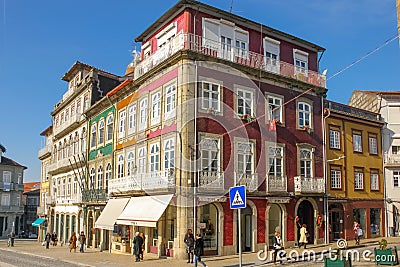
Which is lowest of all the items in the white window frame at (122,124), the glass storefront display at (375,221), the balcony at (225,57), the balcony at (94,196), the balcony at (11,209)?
the balcony at (11,209)

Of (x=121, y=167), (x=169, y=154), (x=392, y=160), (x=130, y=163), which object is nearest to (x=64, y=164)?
(x=121, y=167)

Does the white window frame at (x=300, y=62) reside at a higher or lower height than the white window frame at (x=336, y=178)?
higher

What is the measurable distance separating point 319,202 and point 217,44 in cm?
1179

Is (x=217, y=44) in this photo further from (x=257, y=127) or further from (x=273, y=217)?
(x=273, y=217)

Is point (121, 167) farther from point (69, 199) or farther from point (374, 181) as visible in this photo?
point (374, 181)

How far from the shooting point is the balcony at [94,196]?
30.3 metres

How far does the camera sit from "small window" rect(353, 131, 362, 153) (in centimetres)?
3162

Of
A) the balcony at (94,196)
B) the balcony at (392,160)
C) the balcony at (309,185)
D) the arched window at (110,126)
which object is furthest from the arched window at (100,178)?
the balcony at (392,160)

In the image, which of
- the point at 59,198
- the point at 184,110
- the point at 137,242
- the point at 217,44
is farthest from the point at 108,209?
the point at 59,198

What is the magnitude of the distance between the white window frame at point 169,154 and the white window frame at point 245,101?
13.7 ft

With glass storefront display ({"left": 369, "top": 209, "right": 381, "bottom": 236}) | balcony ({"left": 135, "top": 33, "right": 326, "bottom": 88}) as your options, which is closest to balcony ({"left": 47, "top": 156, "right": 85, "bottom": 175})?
balcony ({"left": 135, "top": 33, "right": 326, "bottom": 88})

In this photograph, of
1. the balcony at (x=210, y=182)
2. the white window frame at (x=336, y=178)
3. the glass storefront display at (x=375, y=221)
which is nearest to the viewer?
the balcony at (x=210, y=182)

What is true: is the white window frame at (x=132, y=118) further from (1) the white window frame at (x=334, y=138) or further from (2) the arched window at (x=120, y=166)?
(1) the white window frame at (x=334, y=138)

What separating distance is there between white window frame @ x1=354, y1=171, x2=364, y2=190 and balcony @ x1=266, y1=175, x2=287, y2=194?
322 inches
